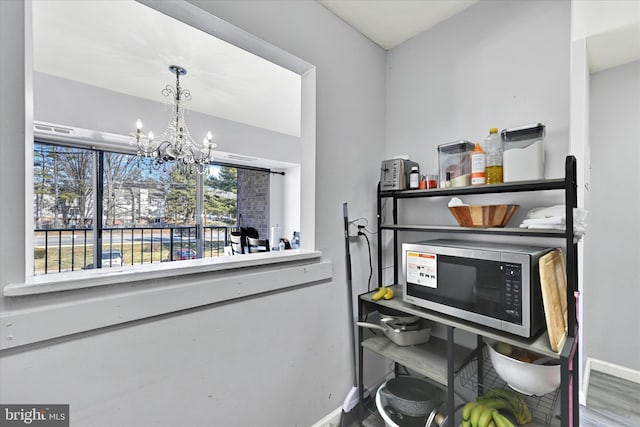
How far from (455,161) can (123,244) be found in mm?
3918

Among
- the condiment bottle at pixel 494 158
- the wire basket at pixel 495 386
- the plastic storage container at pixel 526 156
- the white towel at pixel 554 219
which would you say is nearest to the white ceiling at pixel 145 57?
the condiment bottle at pixel 494 158

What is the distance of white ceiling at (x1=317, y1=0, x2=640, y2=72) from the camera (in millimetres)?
1413

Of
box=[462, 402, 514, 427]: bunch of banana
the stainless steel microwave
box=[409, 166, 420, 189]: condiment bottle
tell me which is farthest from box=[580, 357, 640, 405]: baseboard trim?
box=[409, 166, 420, 189]: condiment bottle

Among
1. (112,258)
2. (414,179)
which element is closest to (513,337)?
(414,179)

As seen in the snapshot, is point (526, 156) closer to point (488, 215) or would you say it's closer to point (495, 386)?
point (488, 215)

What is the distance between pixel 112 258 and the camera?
10.9 feet

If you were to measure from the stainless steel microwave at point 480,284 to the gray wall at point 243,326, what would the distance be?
0.51 meters

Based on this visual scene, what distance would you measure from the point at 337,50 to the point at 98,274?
65.7 inches

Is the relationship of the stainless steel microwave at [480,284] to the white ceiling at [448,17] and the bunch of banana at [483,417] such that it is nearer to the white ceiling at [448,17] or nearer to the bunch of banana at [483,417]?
the bunch of banana at [483,417]

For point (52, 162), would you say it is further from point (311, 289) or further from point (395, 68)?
point (395, 68)

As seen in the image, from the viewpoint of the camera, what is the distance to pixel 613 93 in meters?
2.01

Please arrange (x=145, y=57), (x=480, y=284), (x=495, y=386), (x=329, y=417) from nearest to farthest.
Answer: (x=480, y=284), (x=495, y=386), (x=329, y=417), (x=145, y=57)

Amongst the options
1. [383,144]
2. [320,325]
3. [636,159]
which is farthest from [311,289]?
[636,159]

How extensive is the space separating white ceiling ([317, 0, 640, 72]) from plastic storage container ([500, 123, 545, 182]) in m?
0.64
